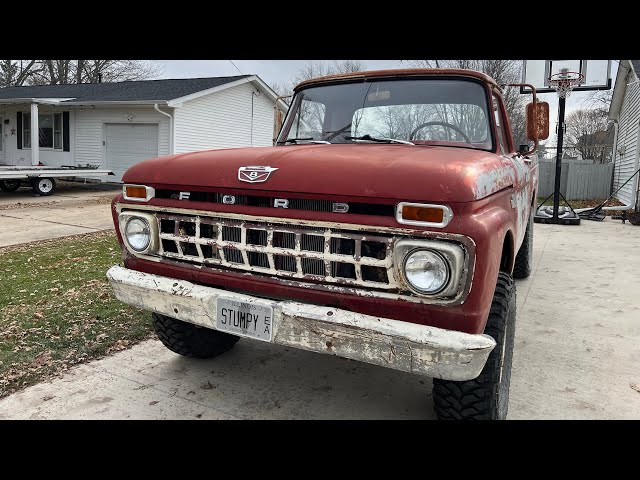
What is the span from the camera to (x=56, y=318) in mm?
4512

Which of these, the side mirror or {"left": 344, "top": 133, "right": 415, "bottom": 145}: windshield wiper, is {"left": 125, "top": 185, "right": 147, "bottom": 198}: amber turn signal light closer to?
{"left": 344, "top": 133, "right": 415, "bottom": 145}: windshield wiper

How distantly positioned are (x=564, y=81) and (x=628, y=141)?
7.45 m

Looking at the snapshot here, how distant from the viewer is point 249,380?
3596mm

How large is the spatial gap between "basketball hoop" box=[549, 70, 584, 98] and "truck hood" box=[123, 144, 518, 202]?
9.92 m

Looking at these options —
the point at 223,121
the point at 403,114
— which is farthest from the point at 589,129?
the point at 403,114

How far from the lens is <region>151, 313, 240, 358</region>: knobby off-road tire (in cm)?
363

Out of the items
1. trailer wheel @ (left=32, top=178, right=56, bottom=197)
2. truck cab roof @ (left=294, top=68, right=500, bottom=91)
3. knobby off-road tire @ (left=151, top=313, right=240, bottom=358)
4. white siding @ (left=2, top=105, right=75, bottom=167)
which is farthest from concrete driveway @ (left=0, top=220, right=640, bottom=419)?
white siding @ (left=2, top=105, right=75, bottom=167)

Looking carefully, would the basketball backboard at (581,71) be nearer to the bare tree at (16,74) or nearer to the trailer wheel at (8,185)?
the trailer wheel at (8,185)

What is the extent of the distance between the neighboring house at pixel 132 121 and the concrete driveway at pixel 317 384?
539 inches

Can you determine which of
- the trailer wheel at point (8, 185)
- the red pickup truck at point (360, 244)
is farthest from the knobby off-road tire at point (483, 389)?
the trailer wheel at point (8, 185)

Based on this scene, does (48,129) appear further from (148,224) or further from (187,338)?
(148,224)
